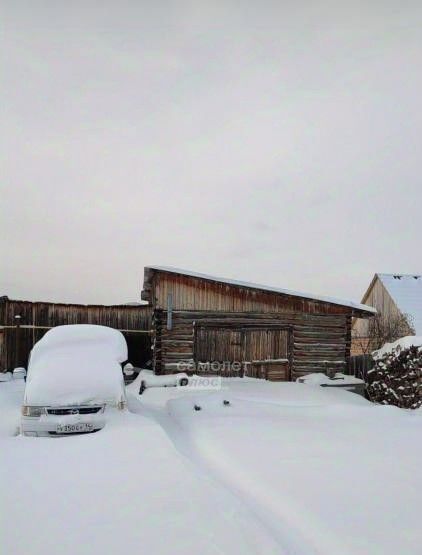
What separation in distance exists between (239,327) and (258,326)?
2.34ft

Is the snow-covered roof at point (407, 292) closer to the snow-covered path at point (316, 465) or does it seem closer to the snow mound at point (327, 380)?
the snow mound at point (327, 380)

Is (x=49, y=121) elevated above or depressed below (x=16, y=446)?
above

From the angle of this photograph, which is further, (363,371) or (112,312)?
(112,312)

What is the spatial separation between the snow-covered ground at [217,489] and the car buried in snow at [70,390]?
39 cm

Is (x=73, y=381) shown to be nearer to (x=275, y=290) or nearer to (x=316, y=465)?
(x=316, y=465)

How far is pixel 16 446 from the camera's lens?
20.4ft

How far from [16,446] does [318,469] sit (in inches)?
173

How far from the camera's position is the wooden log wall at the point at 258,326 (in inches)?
608

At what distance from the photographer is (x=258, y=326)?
50.9 ft

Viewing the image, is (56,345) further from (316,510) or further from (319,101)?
(319,101)

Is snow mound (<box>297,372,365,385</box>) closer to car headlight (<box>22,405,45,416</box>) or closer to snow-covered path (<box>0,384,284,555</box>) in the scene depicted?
snow-covered path (<box>0,384,284,555</box>)

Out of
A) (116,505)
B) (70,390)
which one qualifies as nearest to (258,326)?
(70,390)

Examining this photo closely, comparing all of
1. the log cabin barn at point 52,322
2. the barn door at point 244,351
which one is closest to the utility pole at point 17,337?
the log cabin barn at point 52,322

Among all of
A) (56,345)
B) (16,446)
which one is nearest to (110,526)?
(16,446)
